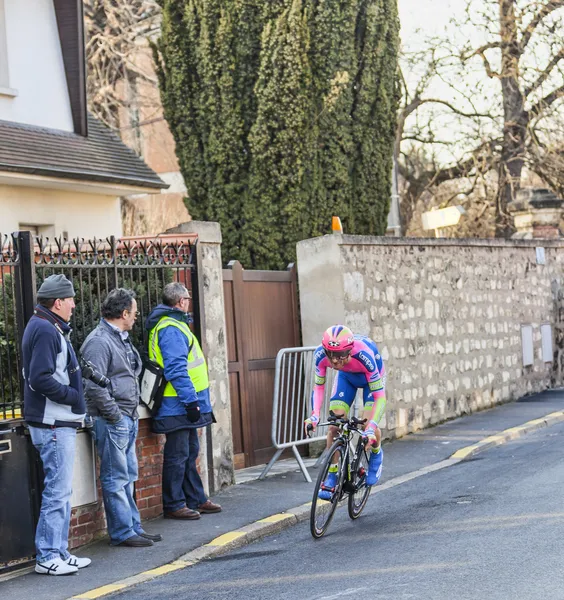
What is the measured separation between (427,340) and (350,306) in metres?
2.32

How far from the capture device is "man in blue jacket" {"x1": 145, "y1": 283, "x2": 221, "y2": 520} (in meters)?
8.73

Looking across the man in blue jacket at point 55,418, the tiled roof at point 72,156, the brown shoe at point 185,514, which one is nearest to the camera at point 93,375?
the man in blue jacket at point 55,418

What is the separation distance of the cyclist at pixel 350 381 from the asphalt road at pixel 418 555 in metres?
0.50

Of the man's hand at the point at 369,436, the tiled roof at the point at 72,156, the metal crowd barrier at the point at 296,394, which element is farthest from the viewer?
the tiled roof at the point at 72,156

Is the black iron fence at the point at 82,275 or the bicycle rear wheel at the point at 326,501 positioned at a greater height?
the black iron fence at the point at 82,275

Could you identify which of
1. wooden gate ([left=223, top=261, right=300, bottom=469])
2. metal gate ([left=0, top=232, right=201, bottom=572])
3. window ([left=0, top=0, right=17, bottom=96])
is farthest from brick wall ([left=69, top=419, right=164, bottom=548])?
window ([left=0, top=0, right=17, bottom=96])

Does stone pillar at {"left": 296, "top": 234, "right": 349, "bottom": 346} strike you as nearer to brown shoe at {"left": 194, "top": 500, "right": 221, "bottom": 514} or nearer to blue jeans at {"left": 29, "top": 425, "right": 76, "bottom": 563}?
brown shoe at {"left": 194, "top": 500, "right": 221, "bottom": 514}

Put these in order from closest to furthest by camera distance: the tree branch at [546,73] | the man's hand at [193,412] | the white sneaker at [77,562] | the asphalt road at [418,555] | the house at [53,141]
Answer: the asphalt road at [418,555] < the white sneaker at [77,562] < the man's hand at [193,412] < the house at [53,141] < the tree branch at [546,73]

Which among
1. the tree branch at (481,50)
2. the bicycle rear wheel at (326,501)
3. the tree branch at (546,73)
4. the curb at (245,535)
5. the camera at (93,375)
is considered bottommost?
the curb at (245,535)

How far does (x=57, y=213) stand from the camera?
51.1ft

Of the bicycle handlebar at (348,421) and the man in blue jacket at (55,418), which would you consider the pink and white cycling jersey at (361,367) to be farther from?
the man in blue jacket at (55,418)

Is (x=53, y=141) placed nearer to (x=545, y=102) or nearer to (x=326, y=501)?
(x=326, y=501)

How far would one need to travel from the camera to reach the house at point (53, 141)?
14.6 m

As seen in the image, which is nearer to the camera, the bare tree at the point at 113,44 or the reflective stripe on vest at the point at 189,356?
the reflective stripe on vest at the point at 189,356
